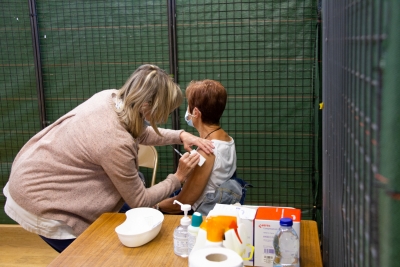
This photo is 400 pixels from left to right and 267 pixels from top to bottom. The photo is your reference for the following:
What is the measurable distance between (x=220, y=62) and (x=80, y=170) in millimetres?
1743

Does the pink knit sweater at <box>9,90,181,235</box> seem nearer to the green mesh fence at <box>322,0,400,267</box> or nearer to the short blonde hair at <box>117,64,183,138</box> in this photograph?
the short blonde hair at <box>117,64,183,138</box>

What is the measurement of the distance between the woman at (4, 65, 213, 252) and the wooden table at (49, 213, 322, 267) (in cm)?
16

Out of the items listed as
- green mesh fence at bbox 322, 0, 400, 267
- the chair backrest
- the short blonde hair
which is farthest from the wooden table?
the chair backrest

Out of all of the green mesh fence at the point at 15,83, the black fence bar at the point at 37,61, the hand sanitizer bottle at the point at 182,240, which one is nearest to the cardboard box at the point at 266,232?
the hand sanitizer bottle at the point at 182,240

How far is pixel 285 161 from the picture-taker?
128 inches

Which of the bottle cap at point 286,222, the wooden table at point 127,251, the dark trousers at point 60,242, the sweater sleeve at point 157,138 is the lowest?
the dark trousers at point 60,242

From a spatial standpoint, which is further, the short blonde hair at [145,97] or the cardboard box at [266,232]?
the short blonde hair at [145,97]

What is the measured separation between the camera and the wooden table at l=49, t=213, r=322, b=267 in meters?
1.41

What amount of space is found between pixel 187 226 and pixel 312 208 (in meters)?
2.03

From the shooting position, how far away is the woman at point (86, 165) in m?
1.73

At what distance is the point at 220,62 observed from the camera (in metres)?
3.21

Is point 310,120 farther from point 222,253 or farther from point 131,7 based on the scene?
point 222,253

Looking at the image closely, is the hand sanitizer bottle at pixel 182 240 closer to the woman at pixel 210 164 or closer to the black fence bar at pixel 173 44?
the woman at pixel 210 164

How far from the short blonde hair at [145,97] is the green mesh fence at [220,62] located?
1414 mm
